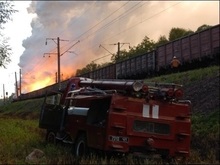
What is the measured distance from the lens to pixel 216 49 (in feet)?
86.0

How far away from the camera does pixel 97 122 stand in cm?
1122

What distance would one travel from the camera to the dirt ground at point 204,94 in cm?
1611

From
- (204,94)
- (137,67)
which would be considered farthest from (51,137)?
(137,67)

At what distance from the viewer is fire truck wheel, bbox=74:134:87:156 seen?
11898mm

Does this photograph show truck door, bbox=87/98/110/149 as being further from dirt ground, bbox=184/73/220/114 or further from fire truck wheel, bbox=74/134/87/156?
dirt ground, bbox=184/73/220/114

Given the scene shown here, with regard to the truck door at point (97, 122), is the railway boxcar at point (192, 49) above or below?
above

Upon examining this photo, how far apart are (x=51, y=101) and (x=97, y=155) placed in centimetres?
512

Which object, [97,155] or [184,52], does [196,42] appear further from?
[97,155]

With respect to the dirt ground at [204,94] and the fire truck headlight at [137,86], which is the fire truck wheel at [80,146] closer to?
the fire truck headlight at [137,86]

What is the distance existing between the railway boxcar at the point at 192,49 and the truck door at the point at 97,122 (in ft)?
52.9

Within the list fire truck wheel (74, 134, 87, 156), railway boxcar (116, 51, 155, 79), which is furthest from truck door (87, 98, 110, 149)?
railway boxcar (116, 51, 155, 79)

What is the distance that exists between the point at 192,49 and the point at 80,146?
1930cm

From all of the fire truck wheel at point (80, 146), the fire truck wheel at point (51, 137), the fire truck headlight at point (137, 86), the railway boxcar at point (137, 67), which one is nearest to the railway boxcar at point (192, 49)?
the railway boxcar at point (137, 67)

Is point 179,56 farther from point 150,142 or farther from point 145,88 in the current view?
point 150,142
